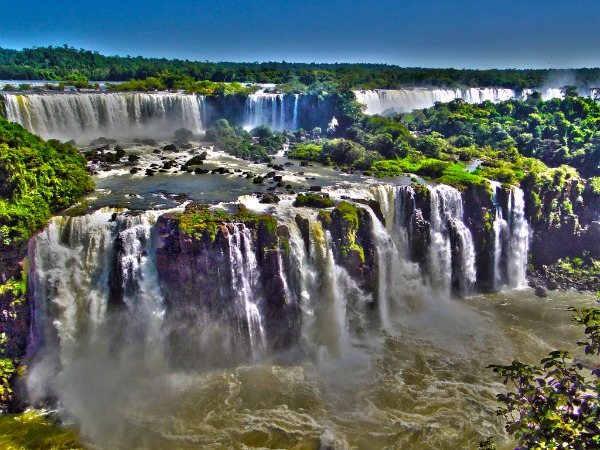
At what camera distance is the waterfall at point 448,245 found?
2623 cm

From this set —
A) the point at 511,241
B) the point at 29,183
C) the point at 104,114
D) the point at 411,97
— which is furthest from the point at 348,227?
the point at 411,97

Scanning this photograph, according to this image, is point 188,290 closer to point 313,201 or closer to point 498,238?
point 313,201

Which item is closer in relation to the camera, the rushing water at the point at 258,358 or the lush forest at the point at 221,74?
the rushing water at the point at 258,358

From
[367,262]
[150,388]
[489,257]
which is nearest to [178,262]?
[150,388]

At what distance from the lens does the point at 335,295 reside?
71.2 ft

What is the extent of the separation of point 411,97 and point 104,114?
136ft

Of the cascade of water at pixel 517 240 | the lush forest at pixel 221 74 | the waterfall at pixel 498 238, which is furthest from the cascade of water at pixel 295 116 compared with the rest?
the cascade of water at pixel 517 240

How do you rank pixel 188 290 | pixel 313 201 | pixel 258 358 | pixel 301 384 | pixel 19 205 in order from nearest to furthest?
pixel 301 384
pixel 19 205
pixel 188 290
pixel 258 358
pixel 313 201

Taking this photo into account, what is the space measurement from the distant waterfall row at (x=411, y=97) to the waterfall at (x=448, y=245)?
3262cm

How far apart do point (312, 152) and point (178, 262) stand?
2085 cm

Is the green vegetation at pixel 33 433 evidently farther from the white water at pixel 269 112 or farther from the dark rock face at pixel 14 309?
the white water at pixel 269 112

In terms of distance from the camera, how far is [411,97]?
63.9 m

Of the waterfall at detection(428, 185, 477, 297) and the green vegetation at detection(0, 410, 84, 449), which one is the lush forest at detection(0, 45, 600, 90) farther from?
the green vegetation at detection(0, 410, 84, 449)

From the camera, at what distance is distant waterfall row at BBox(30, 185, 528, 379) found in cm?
1888
